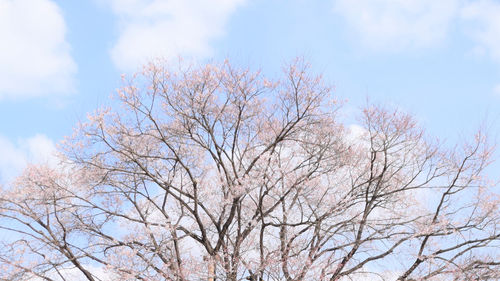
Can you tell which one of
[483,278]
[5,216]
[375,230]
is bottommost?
[483,278]

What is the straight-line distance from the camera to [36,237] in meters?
13.4

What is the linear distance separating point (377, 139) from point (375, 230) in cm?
227

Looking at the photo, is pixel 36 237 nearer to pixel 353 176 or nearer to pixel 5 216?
pixel 5 216

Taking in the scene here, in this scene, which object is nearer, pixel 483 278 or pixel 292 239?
pixel 483 278

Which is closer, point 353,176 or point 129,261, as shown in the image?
point 129,261

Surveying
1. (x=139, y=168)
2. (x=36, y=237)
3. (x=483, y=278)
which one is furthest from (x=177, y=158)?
(x=483, y=278)

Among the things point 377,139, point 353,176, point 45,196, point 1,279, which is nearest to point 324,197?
point 353,176

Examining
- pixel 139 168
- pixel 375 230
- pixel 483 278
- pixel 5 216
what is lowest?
pixel 483 278

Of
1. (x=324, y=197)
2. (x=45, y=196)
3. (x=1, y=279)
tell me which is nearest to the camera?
(x=1, y=279)

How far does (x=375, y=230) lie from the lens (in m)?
13.5

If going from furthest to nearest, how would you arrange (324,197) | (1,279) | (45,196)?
1. (324,197)
2. (45,196)
3. (1,279)

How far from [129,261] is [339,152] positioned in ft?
19.7

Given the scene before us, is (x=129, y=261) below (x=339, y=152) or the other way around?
below

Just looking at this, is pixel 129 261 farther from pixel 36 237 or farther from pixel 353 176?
pixel 353 176
